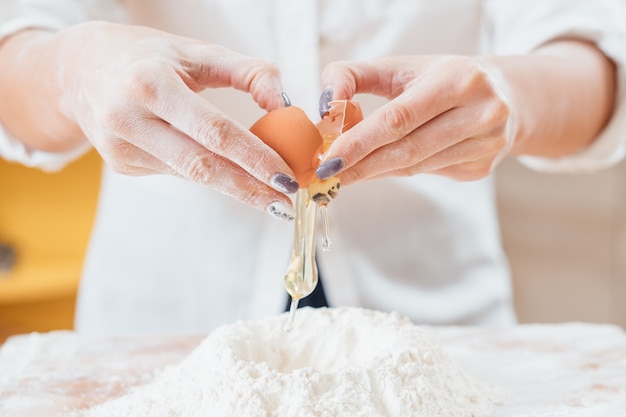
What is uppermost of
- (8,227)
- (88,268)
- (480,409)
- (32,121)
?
(8,227)

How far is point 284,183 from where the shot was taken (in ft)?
2.24

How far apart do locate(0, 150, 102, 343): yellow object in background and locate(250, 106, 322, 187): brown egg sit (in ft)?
5.19

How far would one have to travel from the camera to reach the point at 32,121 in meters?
0.96

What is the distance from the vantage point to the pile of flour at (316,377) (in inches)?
29.0

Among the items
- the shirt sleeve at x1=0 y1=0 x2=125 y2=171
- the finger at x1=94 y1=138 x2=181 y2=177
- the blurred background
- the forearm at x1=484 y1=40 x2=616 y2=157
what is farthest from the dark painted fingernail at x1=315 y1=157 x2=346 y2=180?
the blurred background

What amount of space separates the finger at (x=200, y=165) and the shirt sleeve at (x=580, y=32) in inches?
20.9

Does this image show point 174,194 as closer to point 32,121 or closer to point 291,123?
point 32,121

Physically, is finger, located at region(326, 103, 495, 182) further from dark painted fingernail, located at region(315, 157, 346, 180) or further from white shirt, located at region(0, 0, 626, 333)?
white shirt, located at region(0, 0, 626, 333)

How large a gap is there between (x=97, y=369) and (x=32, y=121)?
304mm

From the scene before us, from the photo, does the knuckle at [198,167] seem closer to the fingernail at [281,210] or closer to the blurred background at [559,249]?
the fingernail at [281,210]

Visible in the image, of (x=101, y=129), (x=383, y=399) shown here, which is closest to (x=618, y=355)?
(x=383, y=399)

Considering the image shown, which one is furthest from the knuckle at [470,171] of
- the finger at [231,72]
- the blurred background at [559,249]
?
the blurred background at [559,249]

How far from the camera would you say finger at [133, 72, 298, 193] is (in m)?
0.67

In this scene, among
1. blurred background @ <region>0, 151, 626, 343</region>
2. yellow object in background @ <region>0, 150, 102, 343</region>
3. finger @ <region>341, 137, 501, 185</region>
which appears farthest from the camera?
yellow object in background @ <region>0, 150, 102, 343</region>
